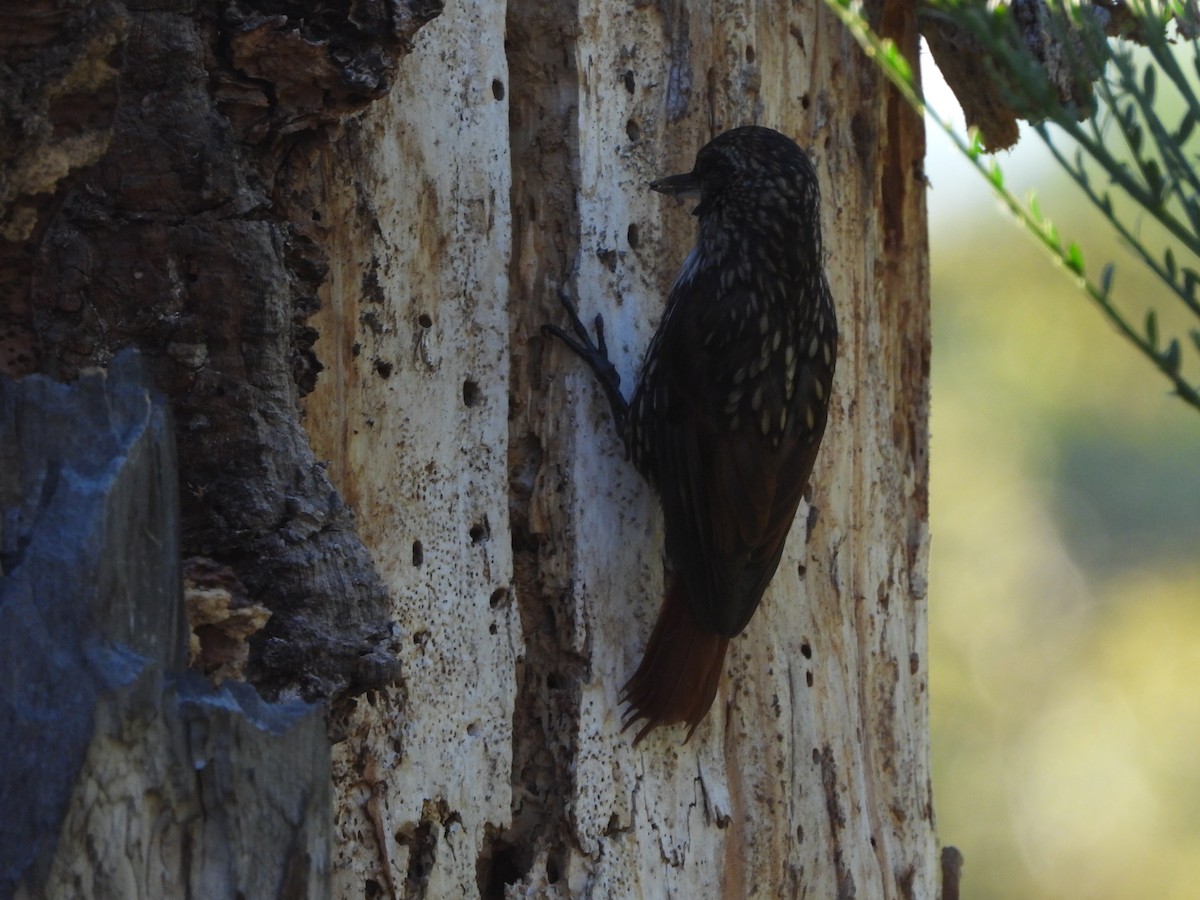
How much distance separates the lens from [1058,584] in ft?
30.5

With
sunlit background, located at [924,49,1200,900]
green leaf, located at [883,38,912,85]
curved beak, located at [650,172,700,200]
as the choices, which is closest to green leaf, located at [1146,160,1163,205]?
green leaf, located at [883,38,912,85]

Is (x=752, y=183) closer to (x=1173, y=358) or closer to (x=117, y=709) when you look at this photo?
(x=1173, y=358)

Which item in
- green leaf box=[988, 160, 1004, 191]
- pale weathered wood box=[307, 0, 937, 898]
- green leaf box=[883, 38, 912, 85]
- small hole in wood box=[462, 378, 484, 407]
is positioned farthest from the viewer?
small hole in wood box=[462, 378, 484, 407]

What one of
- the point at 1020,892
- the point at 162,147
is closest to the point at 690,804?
the point at 162,147

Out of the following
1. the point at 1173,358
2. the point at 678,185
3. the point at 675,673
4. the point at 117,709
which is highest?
the point at 678,185

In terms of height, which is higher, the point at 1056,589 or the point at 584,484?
the point at 1056,589

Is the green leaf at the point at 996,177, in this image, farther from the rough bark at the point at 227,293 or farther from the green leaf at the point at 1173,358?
the rough bark at the point at 227,293

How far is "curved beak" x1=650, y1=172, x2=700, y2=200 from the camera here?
2957 millimetres

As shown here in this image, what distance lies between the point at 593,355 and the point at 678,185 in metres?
0.43

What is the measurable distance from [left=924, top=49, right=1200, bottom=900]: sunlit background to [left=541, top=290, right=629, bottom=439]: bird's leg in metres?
6.52

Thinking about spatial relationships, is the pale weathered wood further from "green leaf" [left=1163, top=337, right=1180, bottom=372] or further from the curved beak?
"green leaf" [left=1163, top=337, right=1180, bottom=372]

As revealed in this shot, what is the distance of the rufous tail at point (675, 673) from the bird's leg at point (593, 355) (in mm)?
369

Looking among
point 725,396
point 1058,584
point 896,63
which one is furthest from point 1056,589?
point 896,63

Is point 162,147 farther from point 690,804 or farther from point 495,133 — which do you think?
point 690,804
